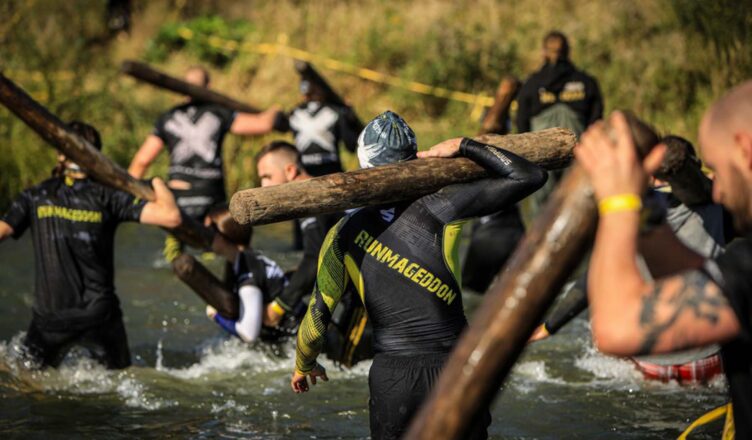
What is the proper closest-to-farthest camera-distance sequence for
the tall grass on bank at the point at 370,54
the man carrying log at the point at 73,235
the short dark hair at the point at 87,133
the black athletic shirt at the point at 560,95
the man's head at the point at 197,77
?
the man carrying log at the point at 73,235 → the short dark hair at the point at 87,133 → the man's head at the point at 197,77 → the black athletic shirt at the point at 560,95 → the tall grass on bank at the point at 370,54

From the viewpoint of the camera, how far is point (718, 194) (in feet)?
9.09

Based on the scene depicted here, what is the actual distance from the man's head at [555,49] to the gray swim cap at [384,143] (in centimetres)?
697

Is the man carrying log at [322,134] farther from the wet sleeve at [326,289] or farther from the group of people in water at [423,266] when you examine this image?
the wet sleeve at [326,289]

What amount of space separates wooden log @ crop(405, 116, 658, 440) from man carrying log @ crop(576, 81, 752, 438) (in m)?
0.10

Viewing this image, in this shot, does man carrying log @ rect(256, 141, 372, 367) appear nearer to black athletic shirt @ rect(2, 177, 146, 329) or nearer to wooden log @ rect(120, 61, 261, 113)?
black athletic shirt @ rect(2, 177, 146, 329)

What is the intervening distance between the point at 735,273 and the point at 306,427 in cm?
408

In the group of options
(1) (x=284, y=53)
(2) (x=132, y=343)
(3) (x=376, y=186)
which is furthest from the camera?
(1) (x=284, y=53)

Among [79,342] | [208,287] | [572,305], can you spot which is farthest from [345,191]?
A: [79,342]

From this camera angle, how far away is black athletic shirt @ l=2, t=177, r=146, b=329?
6.29 metres

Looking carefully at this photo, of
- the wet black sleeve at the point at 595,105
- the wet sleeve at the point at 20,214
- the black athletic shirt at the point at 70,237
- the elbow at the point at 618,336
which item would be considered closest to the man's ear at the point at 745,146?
the elbow at the point at 618,336

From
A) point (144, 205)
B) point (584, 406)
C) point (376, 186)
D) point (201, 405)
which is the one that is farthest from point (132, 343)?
point (376, 186)

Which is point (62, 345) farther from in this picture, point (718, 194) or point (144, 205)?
point (718, 194)

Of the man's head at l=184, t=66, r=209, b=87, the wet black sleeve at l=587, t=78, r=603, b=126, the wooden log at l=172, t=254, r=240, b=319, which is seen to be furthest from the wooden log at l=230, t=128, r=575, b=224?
the wet black sleeve at l=587, t=78, r=603, b=126

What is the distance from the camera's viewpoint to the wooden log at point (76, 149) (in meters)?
6.17
